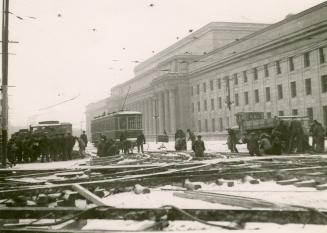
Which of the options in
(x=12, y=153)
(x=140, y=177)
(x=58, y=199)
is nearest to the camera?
(x=58, y=199)

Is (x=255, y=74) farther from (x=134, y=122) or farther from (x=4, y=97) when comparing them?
(x=4, y=97)

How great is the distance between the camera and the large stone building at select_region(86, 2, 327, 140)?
141 ft

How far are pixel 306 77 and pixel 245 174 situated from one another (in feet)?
117

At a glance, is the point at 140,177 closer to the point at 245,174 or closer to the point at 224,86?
the point at 245,174

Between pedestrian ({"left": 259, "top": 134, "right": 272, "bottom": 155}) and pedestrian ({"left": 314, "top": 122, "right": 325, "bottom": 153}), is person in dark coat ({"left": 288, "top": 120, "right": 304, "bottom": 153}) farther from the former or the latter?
pedestrian ({"left": 259, "top": 134, "right": 272, "bottom": 155})

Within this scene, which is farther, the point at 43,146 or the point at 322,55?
the point at 322,55

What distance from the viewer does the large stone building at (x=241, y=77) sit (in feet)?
141

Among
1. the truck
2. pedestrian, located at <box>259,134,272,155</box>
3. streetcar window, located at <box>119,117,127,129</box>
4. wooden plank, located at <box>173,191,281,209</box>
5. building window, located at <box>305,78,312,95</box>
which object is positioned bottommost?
wooden plank, located at <box>173,191,281,209</box>

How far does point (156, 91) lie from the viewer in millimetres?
80125

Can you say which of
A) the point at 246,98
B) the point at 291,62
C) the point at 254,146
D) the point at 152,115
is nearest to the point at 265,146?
the point at 254,146

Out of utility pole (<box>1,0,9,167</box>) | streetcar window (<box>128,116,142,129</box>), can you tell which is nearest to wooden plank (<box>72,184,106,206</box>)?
utility pole (<box>1,0,9,167</box>)

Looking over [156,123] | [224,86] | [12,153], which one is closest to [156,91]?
[156,123]

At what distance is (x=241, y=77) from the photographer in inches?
2255

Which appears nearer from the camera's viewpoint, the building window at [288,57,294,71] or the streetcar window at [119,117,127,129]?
the streetcar window at [119,117,127,129]
